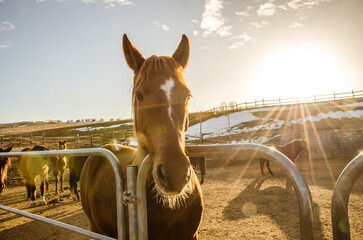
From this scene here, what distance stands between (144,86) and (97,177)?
1867mm

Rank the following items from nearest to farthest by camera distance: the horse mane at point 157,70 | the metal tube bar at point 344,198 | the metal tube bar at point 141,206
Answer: the metal tube bar at point 344,198, the metal tube bar at point 141,206, the horse mane at point 157,70

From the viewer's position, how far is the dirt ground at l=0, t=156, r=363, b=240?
4836 mm

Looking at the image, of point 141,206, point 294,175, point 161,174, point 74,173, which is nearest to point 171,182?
point 161,174

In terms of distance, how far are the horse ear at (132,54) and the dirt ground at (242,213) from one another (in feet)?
14.2

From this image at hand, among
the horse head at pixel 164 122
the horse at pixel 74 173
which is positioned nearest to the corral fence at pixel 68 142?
the horse at pixel 74 173

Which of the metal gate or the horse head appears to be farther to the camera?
the horse head

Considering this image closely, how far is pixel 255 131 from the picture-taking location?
2361 cm

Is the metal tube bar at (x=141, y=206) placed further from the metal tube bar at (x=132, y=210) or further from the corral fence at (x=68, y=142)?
the corral fence at (x=68, y=142)

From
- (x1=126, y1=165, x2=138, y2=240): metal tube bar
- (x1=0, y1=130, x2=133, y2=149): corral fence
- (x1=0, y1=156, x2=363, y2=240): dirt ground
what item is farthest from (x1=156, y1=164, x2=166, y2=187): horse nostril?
(x1=0, y1=130, x2=133, y2=149): corral fence

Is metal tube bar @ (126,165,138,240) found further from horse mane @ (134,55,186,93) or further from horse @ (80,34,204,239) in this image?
horse mane @ (134,55,186,93)

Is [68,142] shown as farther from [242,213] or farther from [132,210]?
[132,210]

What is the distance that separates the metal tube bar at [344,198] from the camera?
91 centimetres

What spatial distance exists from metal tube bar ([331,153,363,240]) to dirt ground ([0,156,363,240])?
168 inches

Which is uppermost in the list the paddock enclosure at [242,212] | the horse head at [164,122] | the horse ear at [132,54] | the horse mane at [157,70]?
the horse ear at [132,54]
